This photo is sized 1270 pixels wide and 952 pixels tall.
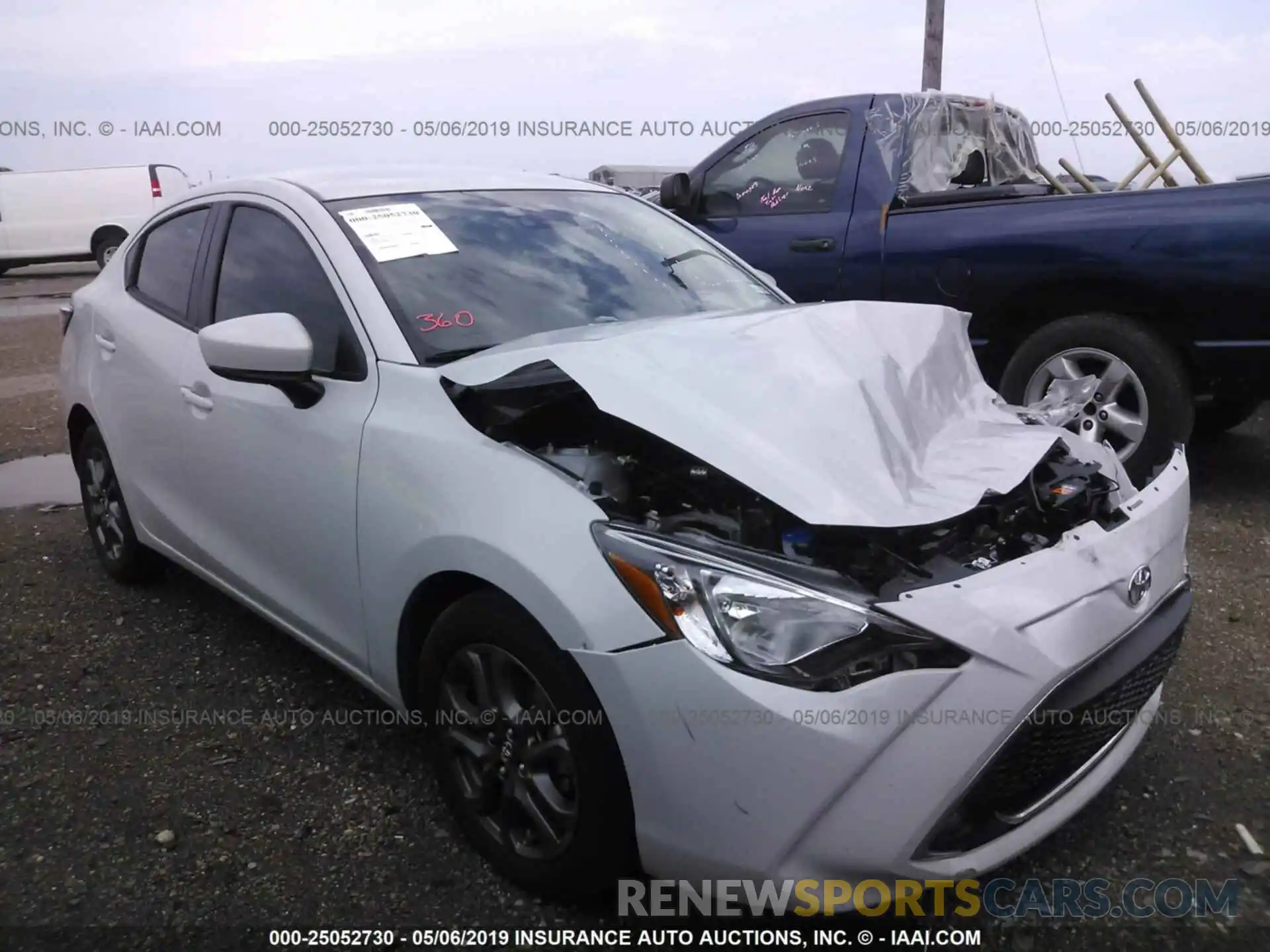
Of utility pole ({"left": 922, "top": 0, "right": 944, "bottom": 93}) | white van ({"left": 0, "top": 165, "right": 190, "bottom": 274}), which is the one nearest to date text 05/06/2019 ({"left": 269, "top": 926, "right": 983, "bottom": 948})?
utility pole ({"left": 922, "top": 0, "right": 944, "bottom": 93})

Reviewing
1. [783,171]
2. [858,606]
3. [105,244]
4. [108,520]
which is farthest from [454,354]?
[105,244]

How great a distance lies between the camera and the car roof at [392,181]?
307 cm

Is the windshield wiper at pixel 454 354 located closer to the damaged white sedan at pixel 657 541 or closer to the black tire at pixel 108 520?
the damaged white sedan at pixel 657 541

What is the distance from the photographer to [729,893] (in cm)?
194

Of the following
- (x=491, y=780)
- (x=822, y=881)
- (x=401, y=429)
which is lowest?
(x=491, y=780)

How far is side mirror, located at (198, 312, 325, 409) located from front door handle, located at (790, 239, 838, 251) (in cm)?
339

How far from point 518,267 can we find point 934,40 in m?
11.7

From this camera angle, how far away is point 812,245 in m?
5.43

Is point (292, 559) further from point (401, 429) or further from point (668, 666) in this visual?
point (668, 666)

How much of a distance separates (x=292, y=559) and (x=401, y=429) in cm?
63

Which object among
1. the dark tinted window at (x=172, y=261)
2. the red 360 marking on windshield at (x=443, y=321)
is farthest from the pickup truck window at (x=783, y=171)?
the red 360 marking on windshield at (x=443, y=321)

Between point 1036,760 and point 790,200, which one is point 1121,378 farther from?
point 1036,760

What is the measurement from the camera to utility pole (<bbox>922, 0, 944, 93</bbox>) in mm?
12750

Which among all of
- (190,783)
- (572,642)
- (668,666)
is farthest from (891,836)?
(190,783)
